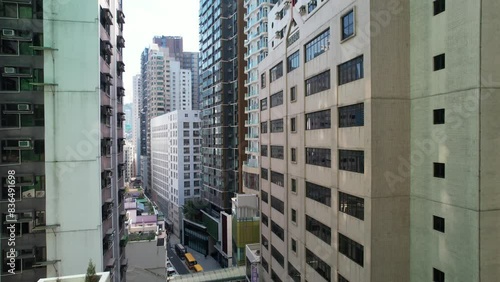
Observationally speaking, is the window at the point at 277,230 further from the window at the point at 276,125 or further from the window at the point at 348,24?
the window at the point at 348,24

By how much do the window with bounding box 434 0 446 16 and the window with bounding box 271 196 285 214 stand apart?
1948cm

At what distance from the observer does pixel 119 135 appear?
30312 mm

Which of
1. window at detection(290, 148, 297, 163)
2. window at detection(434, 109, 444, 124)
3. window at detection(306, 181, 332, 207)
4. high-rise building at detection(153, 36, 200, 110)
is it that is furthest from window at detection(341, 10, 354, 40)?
high-rise building at detection(153, 36, 200, 110)

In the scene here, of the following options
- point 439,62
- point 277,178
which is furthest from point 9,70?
point 439,62

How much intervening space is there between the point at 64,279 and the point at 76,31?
1508 centimetres

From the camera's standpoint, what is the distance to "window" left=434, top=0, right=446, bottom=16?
15453 millimetres

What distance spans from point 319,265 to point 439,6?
17.5 m

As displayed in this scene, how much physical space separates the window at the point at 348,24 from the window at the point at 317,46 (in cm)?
199

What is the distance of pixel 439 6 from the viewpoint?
15.7 metres

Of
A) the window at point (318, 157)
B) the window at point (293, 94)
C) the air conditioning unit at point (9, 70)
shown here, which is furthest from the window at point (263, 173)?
the air conditioning unit at point (9, 70)

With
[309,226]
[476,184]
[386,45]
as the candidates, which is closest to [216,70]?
[309,226]

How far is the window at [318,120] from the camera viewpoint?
21531mm

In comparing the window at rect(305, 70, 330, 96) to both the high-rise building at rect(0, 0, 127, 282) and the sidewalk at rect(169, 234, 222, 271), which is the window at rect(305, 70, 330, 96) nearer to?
the high-rise building at rect(0, 0, 127, 282)

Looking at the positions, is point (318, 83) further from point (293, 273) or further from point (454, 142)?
point (293, 273)
